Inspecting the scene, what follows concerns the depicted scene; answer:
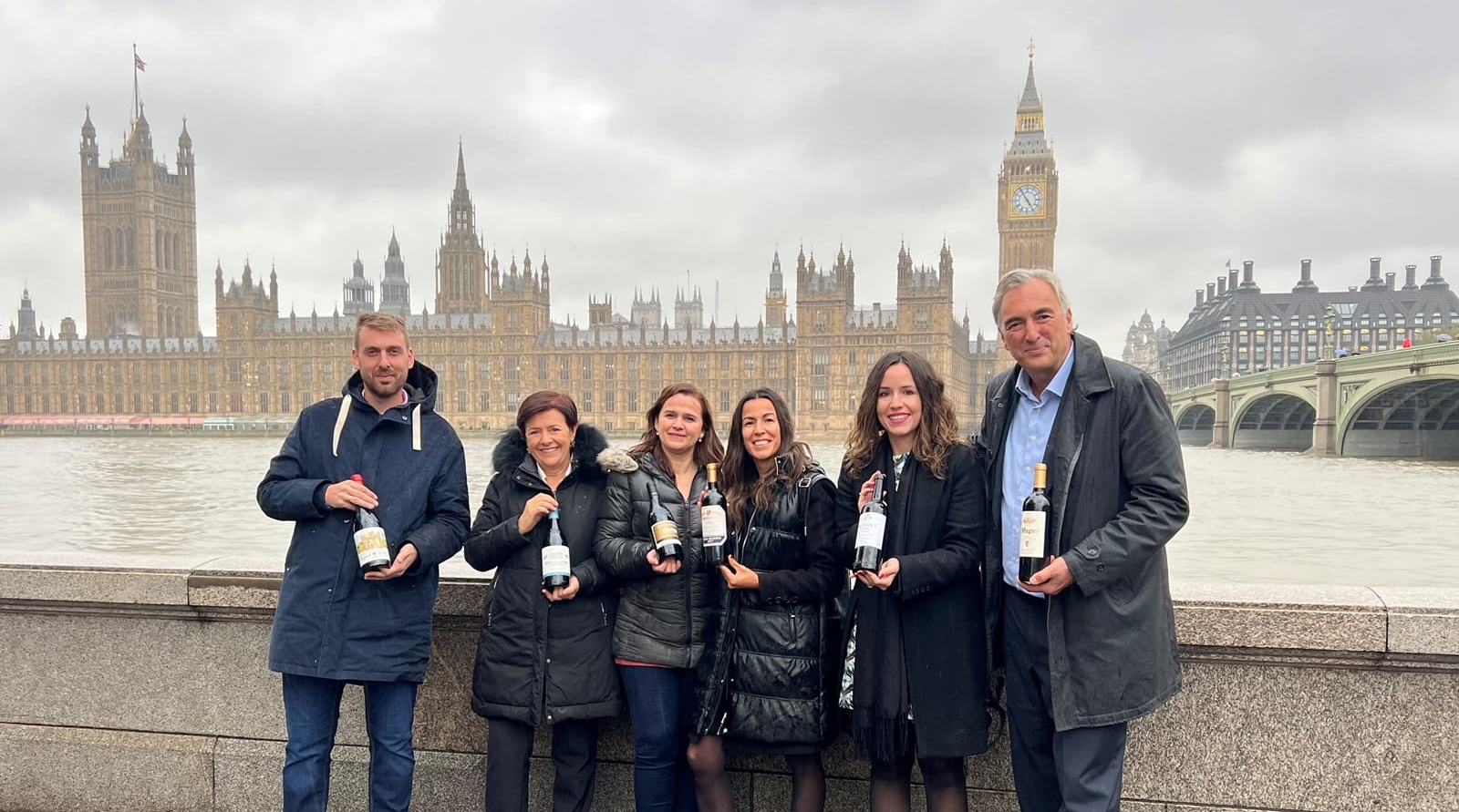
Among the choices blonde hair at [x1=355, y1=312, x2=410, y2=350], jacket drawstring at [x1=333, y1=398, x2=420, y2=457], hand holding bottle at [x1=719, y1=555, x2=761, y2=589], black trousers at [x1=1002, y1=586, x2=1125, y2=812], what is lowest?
black trousers at [x1=1002, y1=586, x2=1125, y2=812]

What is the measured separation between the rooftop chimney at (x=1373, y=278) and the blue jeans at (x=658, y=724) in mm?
104102

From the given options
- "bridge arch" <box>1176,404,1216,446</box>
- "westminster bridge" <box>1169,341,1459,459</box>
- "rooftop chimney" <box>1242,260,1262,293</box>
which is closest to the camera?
"westminster bridge" <box>1169,341,1459,459</box>

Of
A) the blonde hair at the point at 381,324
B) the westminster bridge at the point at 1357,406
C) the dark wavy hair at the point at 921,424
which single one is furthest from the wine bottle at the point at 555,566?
the westminster bridge at the point at 1357,406

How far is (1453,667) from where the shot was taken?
8.30 feet

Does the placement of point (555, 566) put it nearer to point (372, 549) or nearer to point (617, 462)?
point (617, 462)

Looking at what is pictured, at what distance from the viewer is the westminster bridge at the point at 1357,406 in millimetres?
28458

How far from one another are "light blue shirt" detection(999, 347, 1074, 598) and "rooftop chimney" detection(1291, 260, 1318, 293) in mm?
102846

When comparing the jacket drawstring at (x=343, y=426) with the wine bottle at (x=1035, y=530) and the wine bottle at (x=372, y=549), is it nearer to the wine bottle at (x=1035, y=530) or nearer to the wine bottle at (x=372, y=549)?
the wine bottle at (x=372, y=549)

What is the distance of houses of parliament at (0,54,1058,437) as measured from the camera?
205ft

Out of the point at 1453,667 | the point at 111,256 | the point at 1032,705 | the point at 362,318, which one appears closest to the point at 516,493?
the point at 362,318

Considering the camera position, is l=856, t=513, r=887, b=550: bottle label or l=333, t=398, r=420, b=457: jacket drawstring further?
l=333, t=398, r=420, b=457: jacket drawstring

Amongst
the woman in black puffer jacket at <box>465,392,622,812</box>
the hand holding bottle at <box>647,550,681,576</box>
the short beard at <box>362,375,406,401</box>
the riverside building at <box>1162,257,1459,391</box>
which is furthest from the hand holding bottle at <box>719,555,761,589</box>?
the riverside building at <box>1162,257,1459,391</box>

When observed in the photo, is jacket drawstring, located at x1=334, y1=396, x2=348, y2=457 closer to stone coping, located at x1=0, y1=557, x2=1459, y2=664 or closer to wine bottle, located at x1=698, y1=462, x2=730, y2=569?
stone coping, located at x1=0, y1=557, x2=1459, y2=664

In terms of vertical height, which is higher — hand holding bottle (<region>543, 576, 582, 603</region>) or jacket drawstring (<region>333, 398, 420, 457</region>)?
jacket drawstring (<region>333, 398, 420, 457</region>)
